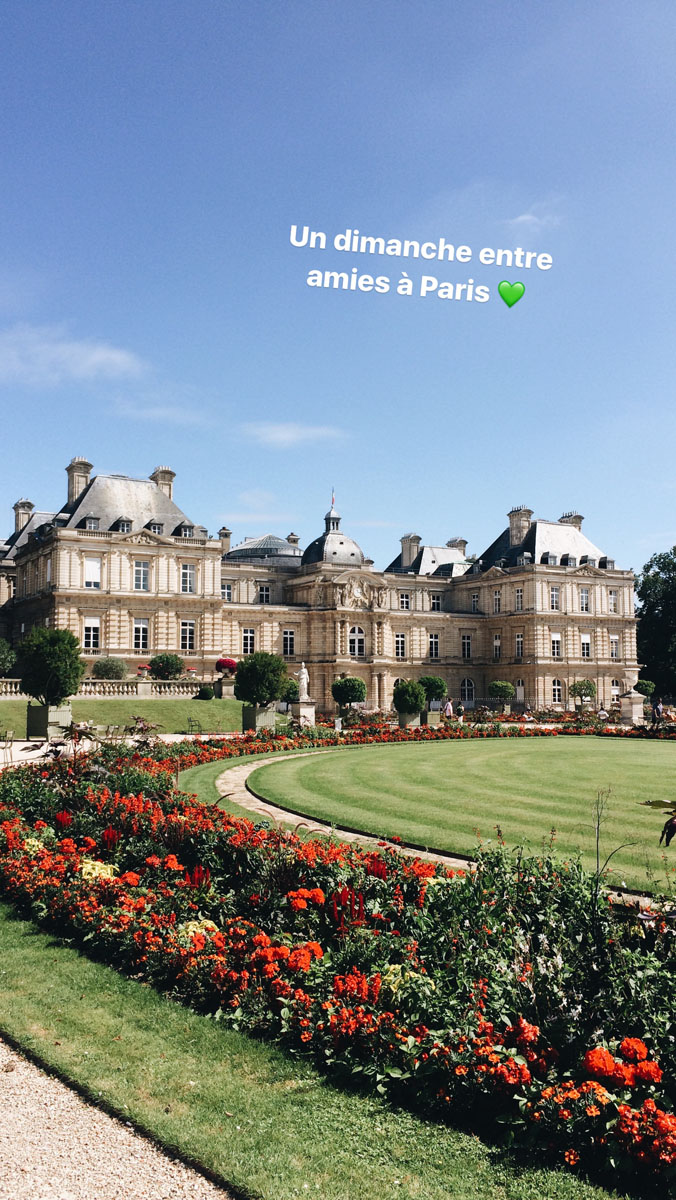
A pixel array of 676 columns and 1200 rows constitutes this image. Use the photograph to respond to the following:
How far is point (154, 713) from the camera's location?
42.0 metres

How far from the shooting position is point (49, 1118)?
5.73 metres

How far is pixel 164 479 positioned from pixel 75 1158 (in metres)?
59.0

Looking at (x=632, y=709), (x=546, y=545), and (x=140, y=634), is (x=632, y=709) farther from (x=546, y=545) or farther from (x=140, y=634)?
(x=140, y=634)

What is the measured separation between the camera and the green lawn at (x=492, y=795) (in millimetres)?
13328

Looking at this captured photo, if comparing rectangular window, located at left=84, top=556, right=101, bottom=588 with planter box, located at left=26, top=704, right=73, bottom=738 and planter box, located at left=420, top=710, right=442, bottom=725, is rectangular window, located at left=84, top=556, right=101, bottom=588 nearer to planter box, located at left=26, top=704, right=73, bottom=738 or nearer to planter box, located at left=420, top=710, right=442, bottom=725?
planter box, located at left=26, top=704, right=73, bottom=738

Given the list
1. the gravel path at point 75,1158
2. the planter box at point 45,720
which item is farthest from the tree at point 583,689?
the gravel path at point 75,1158

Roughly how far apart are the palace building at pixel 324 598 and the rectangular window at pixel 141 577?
0.24 feet

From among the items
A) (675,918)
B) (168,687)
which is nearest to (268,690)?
(168,687)

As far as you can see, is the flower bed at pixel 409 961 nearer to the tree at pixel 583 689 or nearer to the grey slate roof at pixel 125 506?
the grey slate roof at pixel 125 506

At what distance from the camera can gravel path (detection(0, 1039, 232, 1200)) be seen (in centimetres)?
494

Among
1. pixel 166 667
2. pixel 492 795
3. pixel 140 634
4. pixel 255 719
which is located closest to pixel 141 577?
pixel 140 634

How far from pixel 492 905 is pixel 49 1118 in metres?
4.00

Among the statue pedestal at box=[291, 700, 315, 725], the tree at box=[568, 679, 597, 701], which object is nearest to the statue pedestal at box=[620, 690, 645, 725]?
the tree at box=[568, 679, 597, 701]

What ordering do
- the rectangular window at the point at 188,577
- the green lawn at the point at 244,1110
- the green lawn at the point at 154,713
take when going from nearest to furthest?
the green lawn at the point at 244,1110, the green lawn at the point at 154,713, the rectangular window at the point at 188,577
